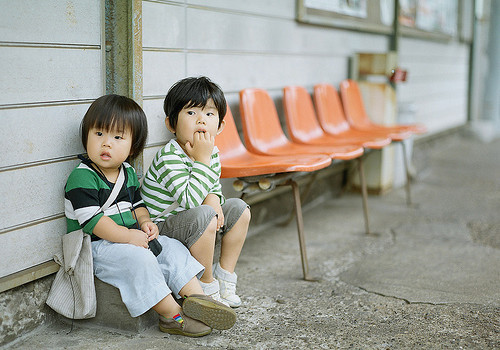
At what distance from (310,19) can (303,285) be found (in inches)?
85.6

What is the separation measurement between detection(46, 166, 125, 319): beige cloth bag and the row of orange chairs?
2.84 ft

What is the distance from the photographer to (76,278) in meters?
2.35

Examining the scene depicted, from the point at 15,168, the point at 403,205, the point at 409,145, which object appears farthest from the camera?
the point at 409,145

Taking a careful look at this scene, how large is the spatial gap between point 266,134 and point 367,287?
47.0 inches

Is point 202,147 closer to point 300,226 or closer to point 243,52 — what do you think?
point 300,226

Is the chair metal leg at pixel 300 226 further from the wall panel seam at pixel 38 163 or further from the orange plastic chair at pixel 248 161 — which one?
the wall panel seam at pixel 38 163

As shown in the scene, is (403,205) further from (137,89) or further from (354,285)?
(137,89)

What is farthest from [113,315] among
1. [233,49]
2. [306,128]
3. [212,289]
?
[306,128]

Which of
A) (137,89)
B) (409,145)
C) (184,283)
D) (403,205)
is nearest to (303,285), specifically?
(184,283)

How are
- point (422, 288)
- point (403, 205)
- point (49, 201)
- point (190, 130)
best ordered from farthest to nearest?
point (403, 205), point (422, 288), point (190, 130), point (49, 201)

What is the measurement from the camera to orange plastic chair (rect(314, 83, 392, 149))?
4.47 meters

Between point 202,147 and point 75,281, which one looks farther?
point 202,147

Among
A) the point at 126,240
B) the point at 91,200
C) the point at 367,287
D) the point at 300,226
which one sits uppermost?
the point at 91,200

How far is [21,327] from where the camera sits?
2289 mm
